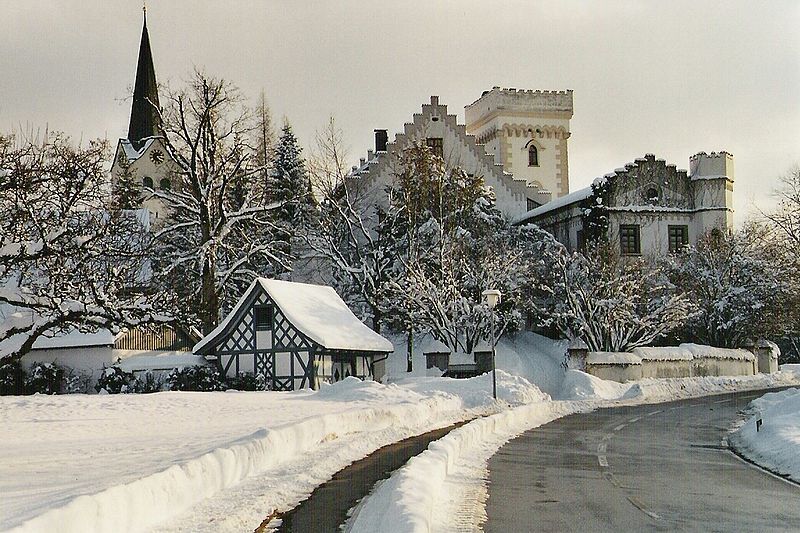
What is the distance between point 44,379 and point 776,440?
29.2 m

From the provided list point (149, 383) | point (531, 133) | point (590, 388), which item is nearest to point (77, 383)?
point (149, 383)

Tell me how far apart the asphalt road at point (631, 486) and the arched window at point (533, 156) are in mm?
51264

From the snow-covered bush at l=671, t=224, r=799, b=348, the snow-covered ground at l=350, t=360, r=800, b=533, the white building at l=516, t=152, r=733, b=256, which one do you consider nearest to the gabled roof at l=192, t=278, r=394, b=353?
the snow-covered ground at l=350, t=360, r=800, b=533

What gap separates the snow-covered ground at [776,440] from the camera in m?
17.2

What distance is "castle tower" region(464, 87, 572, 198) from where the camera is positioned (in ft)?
245

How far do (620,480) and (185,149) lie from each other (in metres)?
32.4

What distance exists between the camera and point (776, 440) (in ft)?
65.5

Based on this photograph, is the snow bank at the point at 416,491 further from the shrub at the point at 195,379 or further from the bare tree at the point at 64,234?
the shrub at the point at 195,379

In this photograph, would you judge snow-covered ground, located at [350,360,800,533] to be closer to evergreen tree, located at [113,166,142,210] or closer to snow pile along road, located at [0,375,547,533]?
snow pile along road, located at [0,375,547,533]

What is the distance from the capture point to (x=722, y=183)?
58375mm

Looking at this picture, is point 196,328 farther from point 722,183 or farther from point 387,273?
point 722,183

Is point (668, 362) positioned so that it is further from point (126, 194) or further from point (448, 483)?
point (448, 483)

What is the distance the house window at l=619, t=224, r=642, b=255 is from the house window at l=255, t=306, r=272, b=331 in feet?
82.1

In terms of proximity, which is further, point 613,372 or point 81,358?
point 613,372
